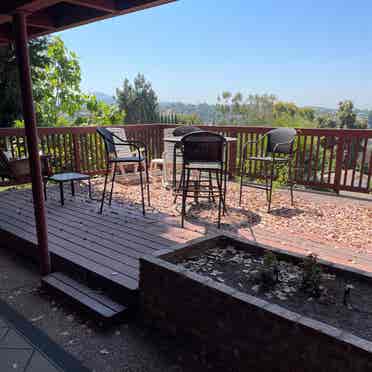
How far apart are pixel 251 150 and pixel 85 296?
3.49m

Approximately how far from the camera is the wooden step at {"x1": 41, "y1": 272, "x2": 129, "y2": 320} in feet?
6.97

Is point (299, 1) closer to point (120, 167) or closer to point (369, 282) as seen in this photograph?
point (120, 167)

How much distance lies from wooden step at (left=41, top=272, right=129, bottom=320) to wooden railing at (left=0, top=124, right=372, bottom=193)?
110 inches

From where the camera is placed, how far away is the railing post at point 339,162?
15.6ft

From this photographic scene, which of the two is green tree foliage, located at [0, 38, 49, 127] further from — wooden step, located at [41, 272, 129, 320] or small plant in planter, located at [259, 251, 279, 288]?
small plant in planter, located at [259, 251, 279, 288]

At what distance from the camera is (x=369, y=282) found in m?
1.75

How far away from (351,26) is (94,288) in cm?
5575

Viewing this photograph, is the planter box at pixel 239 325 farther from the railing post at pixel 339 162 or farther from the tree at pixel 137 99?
the tree at pixel 137 99

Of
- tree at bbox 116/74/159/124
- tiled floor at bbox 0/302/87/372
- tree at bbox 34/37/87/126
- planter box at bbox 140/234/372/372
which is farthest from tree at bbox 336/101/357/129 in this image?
tiled floor at bbox 0/302/87/372

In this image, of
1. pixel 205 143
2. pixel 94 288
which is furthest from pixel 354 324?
pixel 205 143

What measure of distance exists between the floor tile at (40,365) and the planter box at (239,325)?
0.58 m

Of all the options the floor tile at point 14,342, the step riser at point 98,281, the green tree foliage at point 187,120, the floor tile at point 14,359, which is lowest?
the floor tile at point 14,342

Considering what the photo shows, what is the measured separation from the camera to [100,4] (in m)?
2.32

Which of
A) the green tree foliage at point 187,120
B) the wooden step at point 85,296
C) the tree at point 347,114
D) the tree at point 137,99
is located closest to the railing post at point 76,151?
the wooden step at point 85,296
